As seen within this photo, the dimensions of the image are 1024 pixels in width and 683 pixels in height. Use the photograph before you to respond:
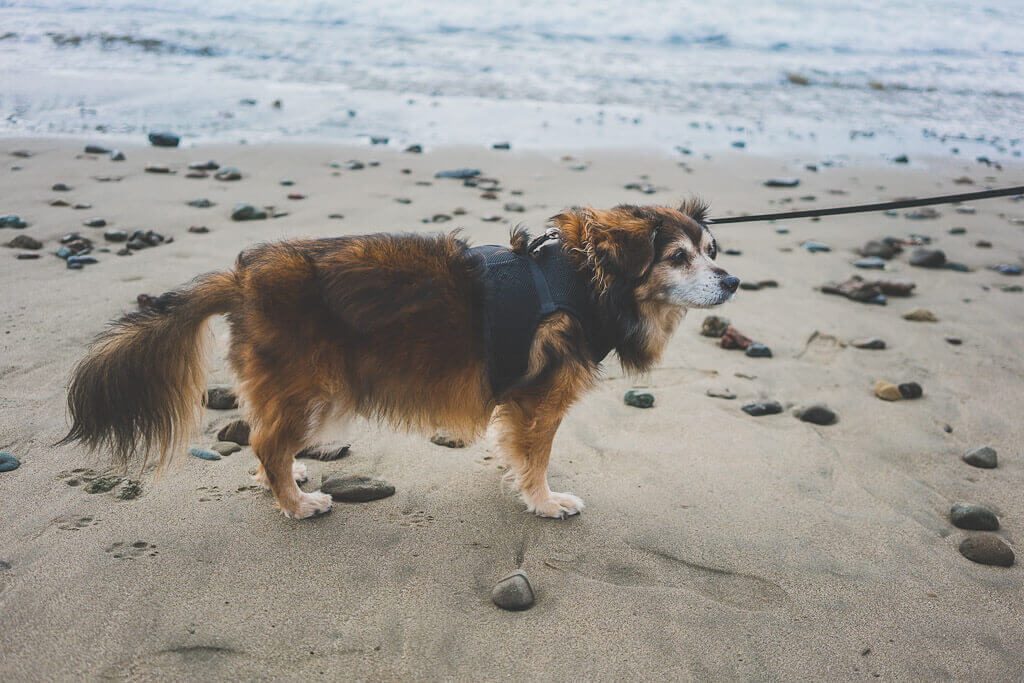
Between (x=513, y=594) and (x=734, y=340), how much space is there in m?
3.56

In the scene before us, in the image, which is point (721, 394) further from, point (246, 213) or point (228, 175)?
point (228, 175)

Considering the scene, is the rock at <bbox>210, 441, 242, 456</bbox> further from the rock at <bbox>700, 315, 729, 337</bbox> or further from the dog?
the rock at <bbox>700, 315, 729, 337</bbox>

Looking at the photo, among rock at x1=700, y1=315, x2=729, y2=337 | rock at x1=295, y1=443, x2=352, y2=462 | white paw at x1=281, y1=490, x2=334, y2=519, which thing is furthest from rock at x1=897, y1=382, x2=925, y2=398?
white paw at x1=281, y1=490, x2=334, y2=519

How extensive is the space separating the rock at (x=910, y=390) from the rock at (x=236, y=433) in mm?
4587

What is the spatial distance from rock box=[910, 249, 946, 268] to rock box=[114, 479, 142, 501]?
7.88 m

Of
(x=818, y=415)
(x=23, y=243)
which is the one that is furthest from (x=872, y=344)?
(x=23, y=243)

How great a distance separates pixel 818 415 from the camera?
15.3 ft

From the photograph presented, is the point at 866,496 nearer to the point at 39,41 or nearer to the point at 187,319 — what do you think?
the point at 187,319

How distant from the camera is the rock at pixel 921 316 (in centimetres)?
623

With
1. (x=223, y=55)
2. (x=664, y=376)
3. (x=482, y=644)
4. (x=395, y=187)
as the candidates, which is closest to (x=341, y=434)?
(x=482, y=644)

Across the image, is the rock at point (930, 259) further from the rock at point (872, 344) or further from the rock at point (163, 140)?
the rock at point (163, 140)

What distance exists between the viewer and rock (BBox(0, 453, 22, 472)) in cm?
338

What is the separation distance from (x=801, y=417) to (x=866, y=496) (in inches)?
36.0

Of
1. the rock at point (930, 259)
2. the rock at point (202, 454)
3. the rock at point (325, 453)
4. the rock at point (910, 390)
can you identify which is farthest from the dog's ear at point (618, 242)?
the rock at point (930, 259)
